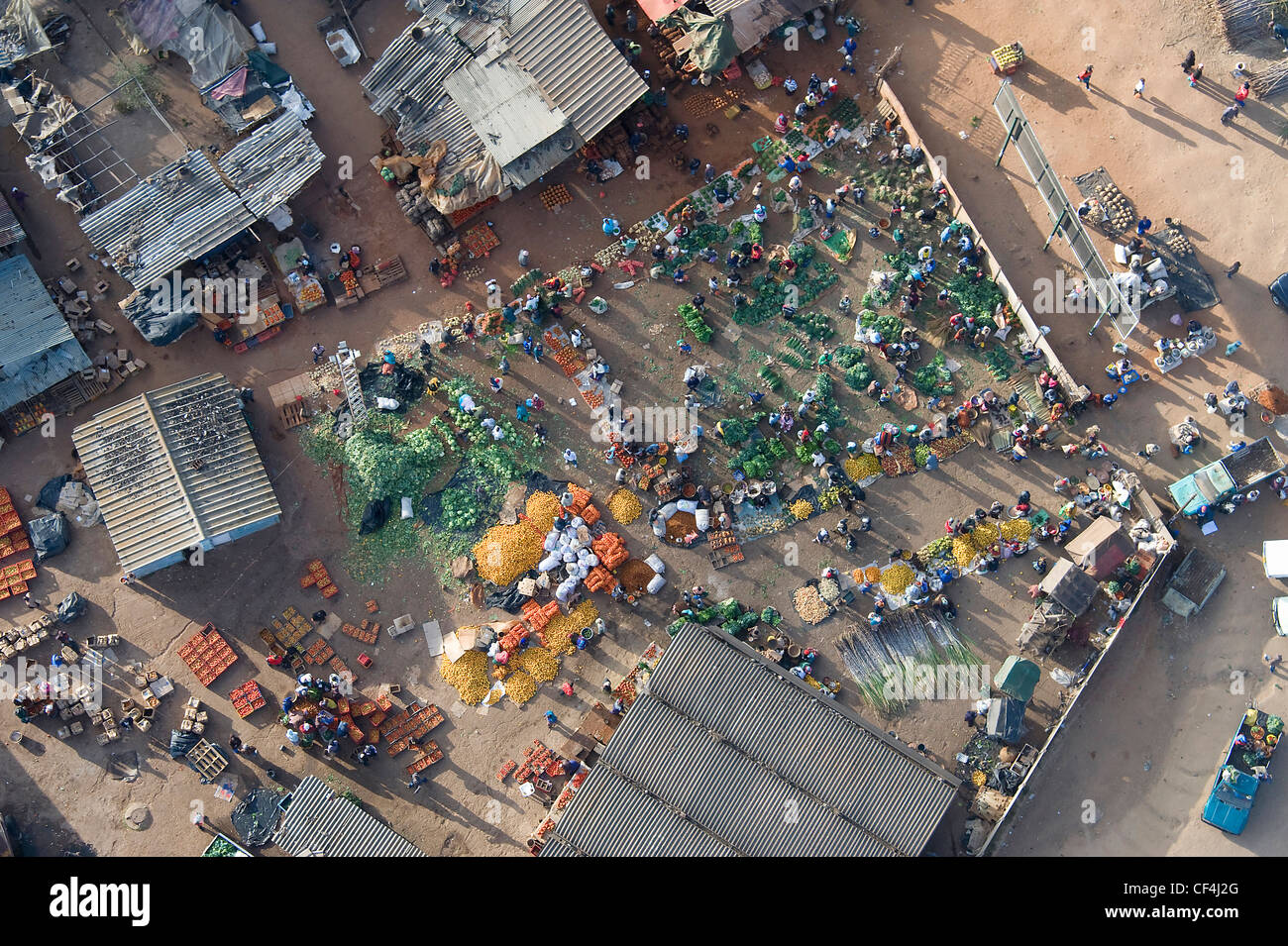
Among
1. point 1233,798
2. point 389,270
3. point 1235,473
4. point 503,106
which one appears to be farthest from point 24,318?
point 1233,798

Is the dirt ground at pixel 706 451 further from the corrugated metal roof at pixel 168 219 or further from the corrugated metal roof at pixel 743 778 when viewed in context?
the corrugated metal roof at pixel 743 778

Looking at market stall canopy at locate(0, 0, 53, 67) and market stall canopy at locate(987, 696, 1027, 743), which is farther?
market stall canopy at locate(0, 0, 53, 67)

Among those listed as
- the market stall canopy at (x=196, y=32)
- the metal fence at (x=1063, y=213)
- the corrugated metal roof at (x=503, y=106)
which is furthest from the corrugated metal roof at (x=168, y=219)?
the metal fence at (x=1063, y=213)

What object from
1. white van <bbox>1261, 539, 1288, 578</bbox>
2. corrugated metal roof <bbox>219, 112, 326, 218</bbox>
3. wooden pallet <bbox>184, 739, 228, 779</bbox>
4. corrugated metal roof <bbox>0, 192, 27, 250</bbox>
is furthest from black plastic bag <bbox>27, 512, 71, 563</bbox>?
white van <bbox>1261, 539, 1288, 578</bbox>

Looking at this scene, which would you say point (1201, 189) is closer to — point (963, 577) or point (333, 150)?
point (963, 577)

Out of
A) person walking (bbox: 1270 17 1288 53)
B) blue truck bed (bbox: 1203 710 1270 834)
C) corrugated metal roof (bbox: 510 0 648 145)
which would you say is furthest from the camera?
person walking (bbox: 1270 17 1288 53)

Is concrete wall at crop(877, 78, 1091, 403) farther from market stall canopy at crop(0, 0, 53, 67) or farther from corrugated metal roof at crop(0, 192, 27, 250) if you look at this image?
corrugated metal roof at crop(0, 192, 27, 250)

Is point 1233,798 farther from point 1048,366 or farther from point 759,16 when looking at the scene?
point 759,16
